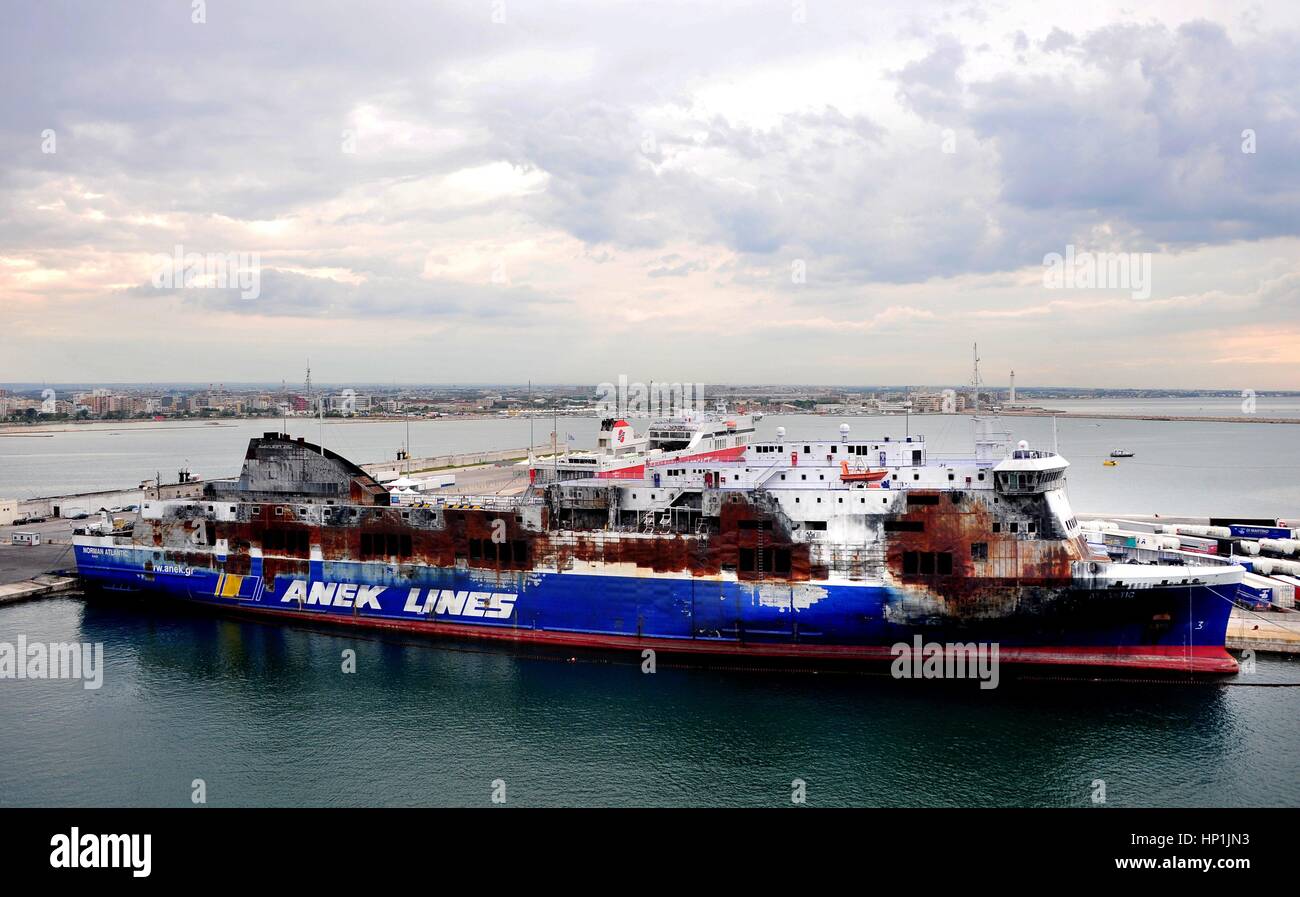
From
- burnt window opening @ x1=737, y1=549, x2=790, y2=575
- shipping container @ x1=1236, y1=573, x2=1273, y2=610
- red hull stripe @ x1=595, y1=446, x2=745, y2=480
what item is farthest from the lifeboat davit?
shipping container @ x1=1236, y1=573, x2=1273, y2=610

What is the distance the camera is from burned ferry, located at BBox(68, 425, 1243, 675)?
2206 centimetres

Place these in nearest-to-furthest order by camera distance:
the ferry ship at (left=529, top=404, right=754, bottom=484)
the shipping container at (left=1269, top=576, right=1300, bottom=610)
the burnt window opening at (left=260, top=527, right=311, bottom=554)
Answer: the shipping container at (left=1269, top=576, right=1300, bottom=610) → the ferry ship at (left=529, top=404, right=754, bottom=484) → the burnt window opening at (left=260, top=527, right=311, bottom=554)

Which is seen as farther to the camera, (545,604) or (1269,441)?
(1269,441)

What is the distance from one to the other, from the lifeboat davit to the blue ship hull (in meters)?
2.94

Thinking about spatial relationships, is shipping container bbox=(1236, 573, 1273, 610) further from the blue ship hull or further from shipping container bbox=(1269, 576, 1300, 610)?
the blue ship hull

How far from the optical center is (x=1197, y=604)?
21.7m

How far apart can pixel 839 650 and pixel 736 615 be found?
9.52ft

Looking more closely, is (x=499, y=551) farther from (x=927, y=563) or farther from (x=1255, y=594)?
(x=1255, y=594)

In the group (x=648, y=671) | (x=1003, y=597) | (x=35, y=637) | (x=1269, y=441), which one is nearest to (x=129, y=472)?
(x=35, y=637)

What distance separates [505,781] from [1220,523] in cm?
3684

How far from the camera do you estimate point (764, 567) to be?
23625mm

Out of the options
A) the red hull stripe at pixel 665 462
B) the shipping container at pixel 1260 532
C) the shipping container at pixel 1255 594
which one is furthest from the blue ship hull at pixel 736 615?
the shipping container at pixel 1260 532

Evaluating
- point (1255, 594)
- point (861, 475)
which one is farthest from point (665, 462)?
point (1255, 594)

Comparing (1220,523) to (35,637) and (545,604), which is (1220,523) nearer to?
(545,604)
